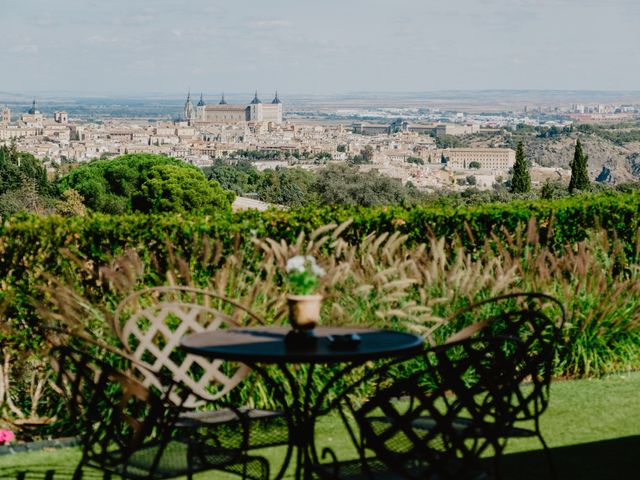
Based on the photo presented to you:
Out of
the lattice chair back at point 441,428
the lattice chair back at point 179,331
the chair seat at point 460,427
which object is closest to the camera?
the lattice chair back at point 441,428

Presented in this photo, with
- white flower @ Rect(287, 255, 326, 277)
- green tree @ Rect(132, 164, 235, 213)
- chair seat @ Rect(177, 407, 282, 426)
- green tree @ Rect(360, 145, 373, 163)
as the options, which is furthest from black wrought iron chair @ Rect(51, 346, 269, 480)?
green tree @ Rect(360, 145, 373, 163)

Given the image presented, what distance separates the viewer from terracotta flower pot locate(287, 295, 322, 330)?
340cm

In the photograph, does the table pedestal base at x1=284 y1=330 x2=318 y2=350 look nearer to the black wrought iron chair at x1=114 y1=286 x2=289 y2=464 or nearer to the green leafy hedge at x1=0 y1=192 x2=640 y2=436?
the black wrought iron chair at x1=114 y1=286 x2=289 y2=464

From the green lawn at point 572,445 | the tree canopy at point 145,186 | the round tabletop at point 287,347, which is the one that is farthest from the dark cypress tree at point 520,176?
the round tabletop at point 287,347

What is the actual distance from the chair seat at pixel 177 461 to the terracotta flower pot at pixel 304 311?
48 cm

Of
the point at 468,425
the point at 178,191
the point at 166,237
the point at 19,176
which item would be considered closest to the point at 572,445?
the point at 468,425

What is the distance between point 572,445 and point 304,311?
198 cm

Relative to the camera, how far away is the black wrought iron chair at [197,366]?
3820 mm

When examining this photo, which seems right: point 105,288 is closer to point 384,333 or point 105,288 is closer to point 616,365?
point 384,333

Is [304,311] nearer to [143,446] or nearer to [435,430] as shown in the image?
[435,430]

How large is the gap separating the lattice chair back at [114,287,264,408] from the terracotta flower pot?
800 millimetres

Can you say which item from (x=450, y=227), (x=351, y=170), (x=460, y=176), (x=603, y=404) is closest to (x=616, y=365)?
(x=603, y=404)

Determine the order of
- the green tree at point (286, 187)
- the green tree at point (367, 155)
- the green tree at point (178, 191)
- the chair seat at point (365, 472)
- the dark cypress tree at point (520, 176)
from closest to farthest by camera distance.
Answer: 1. the chair seat at point (365, 472)
2. the dark cypress tree at point (520, 176)
3. the green tree at point (178, 191)
4. the green tree at point (286, 187)
5. the green tree at point (367, 155)

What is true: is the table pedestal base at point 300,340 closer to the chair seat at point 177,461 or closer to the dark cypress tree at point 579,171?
the chair seat at point 177,461
